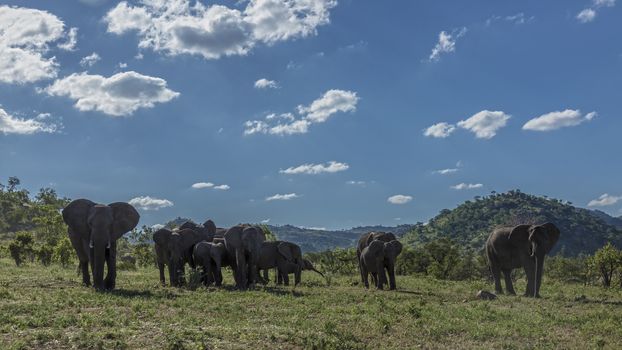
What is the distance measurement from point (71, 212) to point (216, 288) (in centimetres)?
830

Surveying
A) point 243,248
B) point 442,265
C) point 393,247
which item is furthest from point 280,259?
point 442,265

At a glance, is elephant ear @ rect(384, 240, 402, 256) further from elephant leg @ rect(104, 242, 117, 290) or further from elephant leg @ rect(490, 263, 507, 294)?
elephant leg @ rect(104, 242, 117, 290)

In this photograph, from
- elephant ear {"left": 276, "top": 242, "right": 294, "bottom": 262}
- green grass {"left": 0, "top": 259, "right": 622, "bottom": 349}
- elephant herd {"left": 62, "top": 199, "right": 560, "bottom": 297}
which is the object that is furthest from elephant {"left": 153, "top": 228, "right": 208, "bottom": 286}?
elephant ear {"left": 276, "top": 242, "right": 294, "bottom": 262}

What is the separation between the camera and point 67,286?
26.9 m

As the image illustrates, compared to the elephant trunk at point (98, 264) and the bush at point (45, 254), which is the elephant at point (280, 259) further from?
the bush at point (45, 254)

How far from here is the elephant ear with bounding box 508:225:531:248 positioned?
32628 mm

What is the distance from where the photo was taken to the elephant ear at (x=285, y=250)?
34594 millimetres

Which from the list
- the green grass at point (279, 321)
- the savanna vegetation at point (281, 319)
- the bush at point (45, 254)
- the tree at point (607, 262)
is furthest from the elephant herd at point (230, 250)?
the bush at point (45, 254)

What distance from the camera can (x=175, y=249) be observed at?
3005cm

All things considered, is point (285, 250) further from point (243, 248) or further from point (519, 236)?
point (519, 236)

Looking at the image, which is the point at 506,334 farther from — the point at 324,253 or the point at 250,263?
the point at 324,253

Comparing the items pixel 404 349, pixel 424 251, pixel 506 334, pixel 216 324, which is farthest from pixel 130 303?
pixel 424 251

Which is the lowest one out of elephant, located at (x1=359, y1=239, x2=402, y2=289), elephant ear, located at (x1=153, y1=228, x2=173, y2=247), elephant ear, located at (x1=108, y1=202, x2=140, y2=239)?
elephant, located at (x1=359, y1=239, x2=402, y2=289)

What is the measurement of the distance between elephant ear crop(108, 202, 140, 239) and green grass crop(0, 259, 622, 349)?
321 cm
